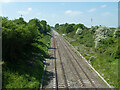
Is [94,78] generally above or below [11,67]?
below

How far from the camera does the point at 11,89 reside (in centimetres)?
1109

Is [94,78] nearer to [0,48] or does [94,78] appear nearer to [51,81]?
[51,81]

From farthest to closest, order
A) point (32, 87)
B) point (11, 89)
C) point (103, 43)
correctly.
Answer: point (103, 43) → point (32, 87) → point (11, 89)

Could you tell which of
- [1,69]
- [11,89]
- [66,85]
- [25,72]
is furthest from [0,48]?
[66,85]

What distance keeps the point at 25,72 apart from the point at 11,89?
3351mm

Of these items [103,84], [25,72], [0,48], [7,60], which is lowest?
[103,84]

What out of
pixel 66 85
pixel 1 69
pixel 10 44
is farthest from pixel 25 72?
pixel 66 85

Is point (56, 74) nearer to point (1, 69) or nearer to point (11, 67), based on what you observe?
point (11, 67)

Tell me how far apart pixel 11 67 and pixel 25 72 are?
65.4 inches

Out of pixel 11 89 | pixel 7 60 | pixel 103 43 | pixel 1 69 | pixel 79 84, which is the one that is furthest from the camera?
pixel 103 43

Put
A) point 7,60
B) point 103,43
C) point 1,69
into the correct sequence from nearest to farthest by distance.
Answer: point 1,69, point 7,60, point 103,43

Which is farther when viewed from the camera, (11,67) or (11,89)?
(11,67)

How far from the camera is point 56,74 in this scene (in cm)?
1653

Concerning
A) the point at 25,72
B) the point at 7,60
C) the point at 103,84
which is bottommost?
the point at 103,84
